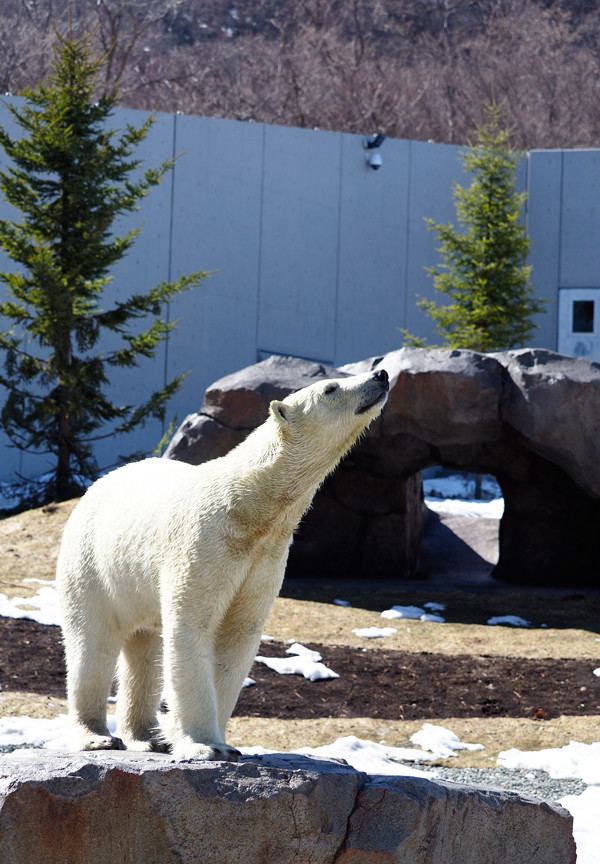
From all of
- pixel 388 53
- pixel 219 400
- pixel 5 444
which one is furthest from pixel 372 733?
pixel 388 53

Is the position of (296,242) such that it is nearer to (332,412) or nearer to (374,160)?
(374,160)

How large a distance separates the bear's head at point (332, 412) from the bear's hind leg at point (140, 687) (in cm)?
88

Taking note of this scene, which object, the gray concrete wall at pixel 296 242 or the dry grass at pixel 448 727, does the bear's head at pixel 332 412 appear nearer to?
the dry grass at pixel 448 727

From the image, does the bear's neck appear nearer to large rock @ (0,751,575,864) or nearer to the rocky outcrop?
large rock @ (0,751,575,864)

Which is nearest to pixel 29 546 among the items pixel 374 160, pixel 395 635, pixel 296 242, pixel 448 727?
pixel 395 635

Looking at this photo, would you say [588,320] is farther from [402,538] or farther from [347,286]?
[402,538]

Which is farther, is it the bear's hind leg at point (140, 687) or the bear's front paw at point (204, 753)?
the bear's hind leg at point (140, 687)

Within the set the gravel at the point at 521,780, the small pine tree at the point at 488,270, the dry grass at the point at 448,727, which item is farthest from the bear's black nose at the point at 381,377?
the small pine tree at the point at 488,270

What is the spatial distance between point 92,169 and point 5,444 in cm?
538

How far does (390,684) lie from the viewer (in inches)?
255

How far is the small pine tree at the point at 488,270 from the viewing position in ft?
54.7

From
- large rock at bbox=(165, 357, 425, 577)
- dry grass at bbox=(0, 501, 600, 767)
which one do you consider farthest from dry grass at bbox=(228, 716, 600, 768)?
large rock at bbox=(165, 357, 425, 577)

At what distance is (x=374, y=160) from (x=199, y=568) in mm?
16157

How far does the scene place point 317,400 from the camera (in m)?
3.02
